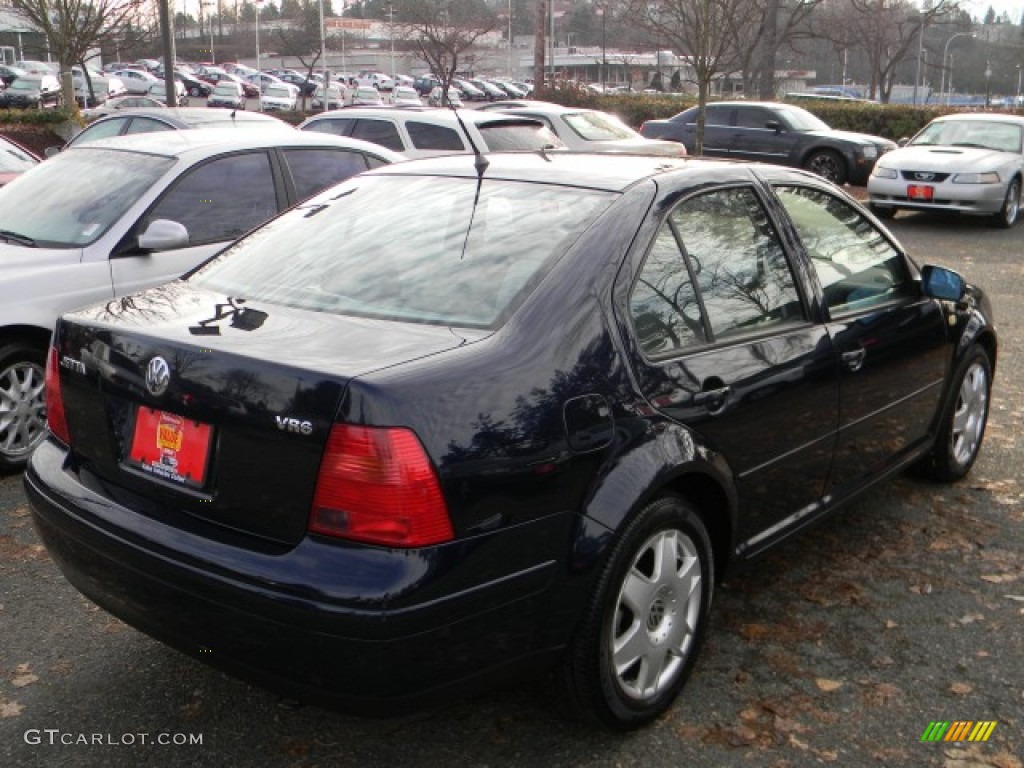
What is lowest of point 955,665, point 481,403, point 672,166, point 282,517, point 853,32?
point 955,665

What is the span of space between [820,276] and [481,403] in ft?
5.97

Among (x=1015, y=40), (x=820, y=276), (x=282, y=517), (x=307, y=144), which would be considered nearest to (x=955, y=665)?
(x=820, y=276)

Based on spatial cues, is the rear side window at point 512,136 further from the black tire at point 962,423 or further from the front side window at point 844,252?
the front side window at point 844,252

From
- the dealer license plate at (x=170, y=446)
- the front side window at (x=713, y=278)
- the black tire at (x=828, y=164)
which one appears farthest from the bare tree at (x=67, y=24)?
the dealer license plate at (x=170, y=446)

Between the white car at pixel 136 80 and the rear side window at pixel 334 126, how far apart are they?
46712mm

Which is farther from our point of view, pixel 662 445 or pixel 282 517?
pixel 662 445

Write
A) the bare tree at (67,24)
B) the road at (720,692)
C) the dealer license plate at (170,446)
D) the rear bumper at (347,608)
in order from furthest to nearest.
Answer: the bare tree at (67,24) < the road at (720,692) < the dealer license plate at (170,446) < the rear bumper at (347,608)

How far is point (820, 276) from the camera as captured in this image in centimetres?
395

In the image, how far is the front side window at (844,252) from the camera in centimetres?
399

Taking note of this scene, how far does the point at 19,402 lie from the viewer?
207 inches

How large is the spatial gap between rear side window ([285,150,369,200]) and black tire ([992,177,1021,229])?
11937mm

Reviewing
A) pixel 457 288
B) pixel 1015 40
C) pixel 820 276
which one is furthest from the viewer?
pixel 1015 40

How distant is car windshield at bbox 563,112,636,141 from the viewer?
15.1 meters

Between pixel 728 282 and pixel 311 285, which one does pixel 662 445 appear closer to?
pixel 728 282
